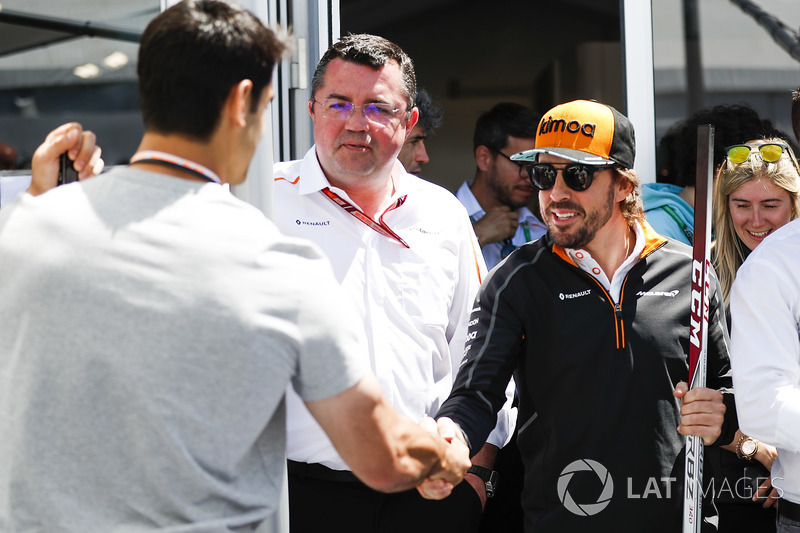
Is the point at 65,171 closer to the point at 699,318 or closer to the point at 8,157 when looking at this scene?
the point at 8,157

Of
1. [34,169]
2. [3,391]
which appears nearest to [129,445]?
[3,391]

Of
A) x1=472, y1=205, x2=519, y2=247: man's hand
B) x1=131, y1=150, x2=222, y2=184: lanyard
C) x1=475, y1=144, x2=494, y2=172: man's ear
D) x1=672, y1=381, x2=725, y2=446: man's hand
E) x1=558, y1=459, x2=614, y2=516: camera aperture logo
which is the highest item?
x1=475, y1=144, x2=494, y2=172: man's ear

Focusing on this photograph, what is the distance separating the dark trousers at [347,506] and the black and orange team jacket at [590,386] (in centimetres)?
30

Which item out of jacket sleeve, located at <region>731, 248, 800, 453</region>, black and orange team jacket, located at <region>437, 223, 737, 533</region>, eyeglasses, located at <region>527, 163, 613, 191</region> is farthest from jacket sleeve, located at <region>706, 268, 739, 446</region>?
eyeglasses, located at <region>527, 163, 613, 191</region>

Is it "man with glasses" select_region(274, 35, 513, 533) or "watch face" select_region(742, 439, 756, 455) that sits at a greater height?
"man with glasses" select_region(274, 35, 513, 533)

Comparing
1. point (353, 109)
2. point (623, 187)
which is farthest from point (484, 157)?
point (623, 187)

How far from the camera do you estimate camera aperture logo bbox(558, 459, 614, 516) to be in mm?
2129

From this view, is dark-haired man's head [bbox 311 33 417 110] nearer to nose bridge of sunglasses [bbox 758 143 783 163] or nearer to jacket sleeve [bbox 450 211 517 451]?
jacket sleeve [bbox 450 211 517 451]

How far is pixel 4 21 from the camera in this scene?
2721mm

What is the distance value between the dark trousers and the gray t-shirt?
1030 millimetres

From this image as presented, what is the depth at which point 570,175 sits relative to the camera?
232 centimetres

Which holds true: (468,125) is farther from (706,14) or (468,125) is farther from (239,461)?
(239,461)

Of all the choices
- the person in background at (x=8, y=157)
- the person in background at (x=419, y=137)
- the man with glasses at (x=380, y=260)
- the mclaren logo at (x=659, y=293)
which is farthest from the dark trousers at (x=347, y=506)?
the person in background at (x=419, y=137)

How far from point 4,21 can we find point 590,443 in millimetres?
2097
